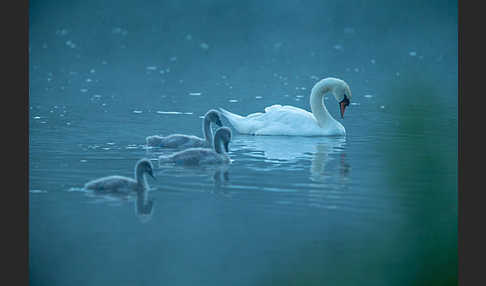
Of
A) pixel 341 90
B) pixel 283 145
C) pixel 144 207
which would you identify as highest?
pixel 341 90

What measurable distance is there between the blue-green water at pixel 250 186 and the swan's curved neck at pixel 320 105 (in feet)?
1.22

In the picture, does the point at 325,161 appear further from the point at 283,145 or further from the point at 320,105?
the point at 320,105

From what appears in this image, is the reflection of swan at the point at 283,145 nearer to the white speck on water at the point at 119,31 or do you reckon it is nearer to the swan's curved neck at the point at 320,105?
the swan's curved neck at the point at 320,105

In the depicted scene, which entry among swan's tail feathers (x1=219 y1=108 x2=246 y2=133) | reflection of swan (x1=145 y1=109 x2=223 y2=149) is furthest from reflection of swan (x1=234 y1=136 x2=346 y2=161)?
reflection of swan (x1=145 y1=109 x2=223 y2=149)

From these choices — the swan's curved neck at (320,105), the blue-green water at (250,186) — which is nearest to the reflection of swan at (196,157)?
the blue-green water at (250,186)

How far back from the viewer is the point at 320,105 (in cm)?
1064

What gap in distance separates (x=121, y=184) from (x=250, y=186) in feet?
3.56

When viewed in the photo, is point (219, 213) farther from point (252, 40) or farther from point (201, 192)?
point (252, 40)

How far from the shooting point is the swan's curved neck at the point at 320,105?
10508mm

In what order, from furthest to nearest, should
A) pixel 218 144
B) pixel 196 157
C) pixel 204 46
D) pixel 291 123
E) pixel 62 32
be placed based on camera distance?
pixel 62 32 < pixel 204 46 < pixel 291 123 < pixel 218 144 < pixel 196 157

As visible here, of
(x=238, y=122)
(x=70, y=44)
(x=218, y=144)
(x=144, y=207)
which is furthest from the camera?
(x=70, y=44)

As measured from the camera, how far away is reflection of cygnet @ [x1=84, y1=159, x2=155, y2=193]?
6.90 metres

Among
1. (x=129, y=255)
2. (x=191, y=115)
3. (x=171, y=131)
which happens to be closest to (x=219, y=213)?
(x=129, y=255)

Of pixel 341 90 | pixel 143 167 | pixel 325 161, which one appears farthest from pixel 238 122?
pixel 143 167
